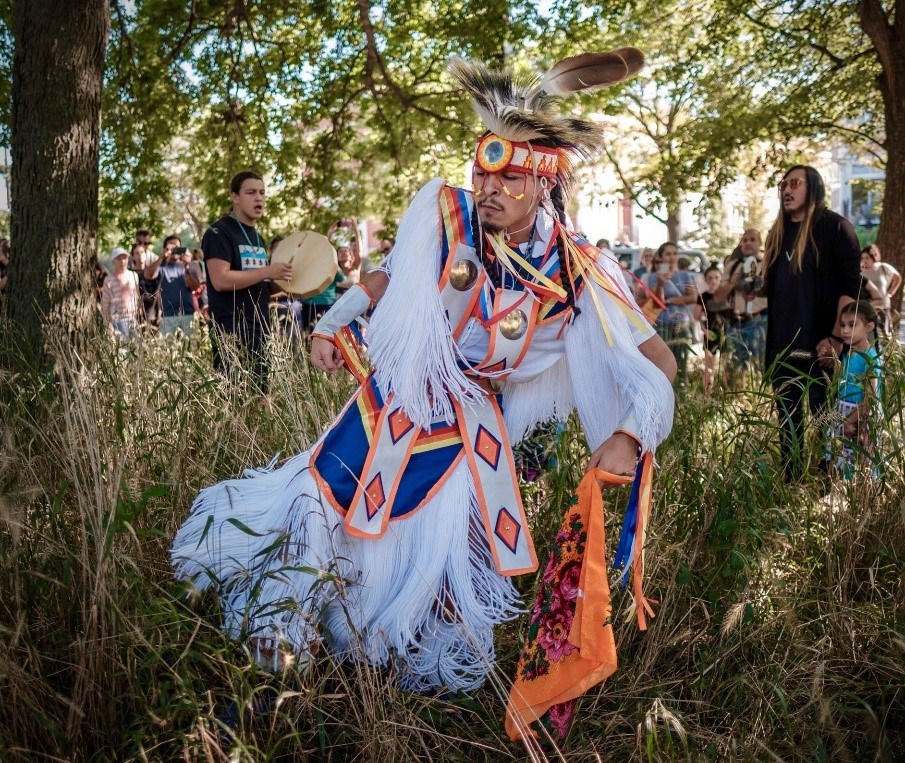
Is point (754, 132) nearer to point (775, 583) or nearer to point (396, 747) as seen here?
point (775, 583)

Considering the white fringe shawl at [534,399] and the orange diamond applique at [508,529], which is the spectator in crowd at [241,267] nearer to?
the white fringe shawl at [534,399]

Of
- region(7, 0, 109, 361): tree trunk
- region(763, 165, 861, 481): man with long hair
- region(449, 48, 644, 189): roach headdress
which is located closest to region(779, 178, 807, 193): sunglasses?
region(763, 165, 861, 481): man with long hair

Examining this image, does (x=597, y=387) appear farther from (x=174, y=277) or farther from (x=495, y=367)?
(x=174, y=277)

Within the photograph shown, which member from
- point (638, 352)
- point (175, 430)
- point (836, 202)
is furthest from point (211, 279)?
point (836, 202)

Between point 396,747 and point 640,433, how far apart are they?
992 millimetres

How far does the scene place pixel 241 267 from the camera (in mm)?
5520

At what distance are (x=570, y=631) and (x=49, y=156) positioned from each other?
3653 millimetres

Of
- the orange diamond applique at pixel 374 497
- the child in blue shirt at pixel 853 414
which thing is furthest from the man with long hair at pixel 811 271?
the orange diamond applique at pixel 374 497

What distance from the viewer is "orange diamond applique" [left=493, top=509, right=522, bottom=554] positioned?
275cm

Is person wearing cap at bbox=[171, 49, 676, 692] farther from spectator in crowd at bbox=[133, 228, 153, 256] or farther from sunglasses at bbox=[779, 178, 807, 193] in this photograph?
spectator in crowd at bbox=[133, 228, 153, 256]

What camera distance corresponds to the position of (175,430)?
3598 mm

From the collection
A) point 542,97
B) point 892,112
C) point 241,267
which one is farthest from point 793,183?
point 892,112

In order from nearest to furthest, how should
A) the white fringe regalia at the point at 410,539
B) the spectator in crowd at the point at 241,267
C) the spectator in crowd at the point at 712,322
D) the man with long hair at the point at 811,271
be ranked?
1. the white fringe regalia at the point at 410,539
2. the spectator in crowd at the point at 712,322
3. the man with long hair at the point at 811,271
4. the spectator in crowd at the point at 241,267

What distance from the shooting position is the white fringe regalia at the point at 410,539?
264 centimetres
